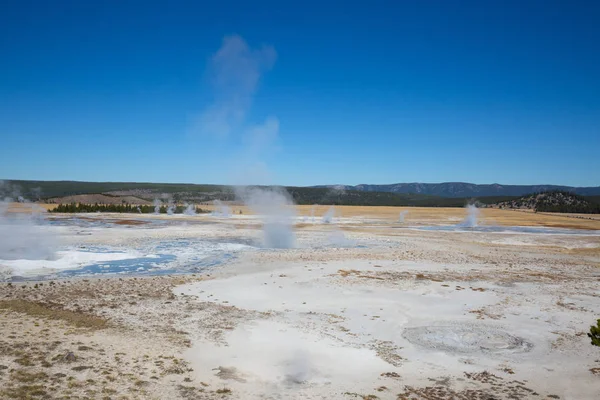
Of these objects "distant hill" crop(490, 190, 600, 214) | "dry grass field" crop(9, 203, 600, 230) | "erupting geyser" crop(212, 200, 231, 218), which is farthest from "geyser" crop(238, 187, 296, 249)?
"distant hill" crop(490, 190, 600, 214)

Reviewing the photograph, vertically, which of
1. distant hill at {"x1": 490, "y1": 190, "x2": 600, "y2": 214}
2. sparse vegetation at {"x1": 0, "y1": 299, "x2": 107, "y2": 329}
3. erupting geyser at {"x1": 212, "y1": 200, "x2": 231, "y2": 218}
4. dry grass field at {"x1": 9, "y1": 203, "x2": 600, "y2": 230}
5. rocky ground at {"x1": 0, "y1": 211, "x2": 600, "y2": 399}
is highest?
distant hill at {"x1": 490, "y1": 190, "x2": 600, "y2": 214}

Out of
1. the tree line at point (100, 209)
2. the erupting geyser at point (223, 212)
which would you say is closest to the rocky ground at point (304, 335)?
the erupting geyser at point (223, 212)

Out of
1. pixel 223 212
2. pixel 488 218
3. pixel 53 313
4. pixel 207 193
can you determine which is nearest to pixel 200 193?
pixel 207 193

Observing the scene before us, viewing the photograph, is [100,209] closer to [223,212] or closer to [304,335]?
[223,212]

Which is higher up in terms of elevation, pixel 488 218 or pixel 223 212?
pixel 223 212

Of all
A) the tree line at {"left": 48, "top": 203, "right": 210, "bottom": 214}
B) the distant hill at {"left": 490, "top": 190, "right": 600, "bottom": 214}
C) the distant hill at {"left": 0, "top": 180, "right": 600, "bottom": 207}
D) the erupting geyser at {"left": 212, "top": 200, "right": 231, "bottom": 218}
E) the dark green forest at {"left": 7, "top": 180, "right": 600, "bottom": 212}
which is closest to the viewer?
the erupting geyser at {"left": 212, "top": 200, "right": 231, "bottom": 218}

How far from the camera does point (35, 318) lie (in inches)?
498

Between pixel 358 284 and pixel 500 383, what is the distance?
1006cm

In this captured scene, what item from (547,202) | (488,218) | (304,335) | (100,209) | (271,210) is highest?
(547,202)

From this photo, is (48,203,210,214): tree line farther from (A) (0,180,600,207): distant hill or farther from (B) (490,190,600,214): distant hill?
(B) (490,190,600,214): distant hill

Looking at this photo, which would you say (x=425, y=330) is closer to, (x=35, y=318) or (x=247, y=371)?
(x=247, y=371)

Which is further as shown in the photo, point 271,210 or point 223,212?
point 223,212

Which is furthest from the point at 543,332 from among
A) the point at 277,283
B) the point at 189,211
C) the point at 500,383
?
the point at 189,211

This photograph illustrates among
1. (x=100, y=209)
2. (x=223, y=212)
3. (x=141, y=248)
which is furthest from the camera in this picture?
(x=100, y=209)
